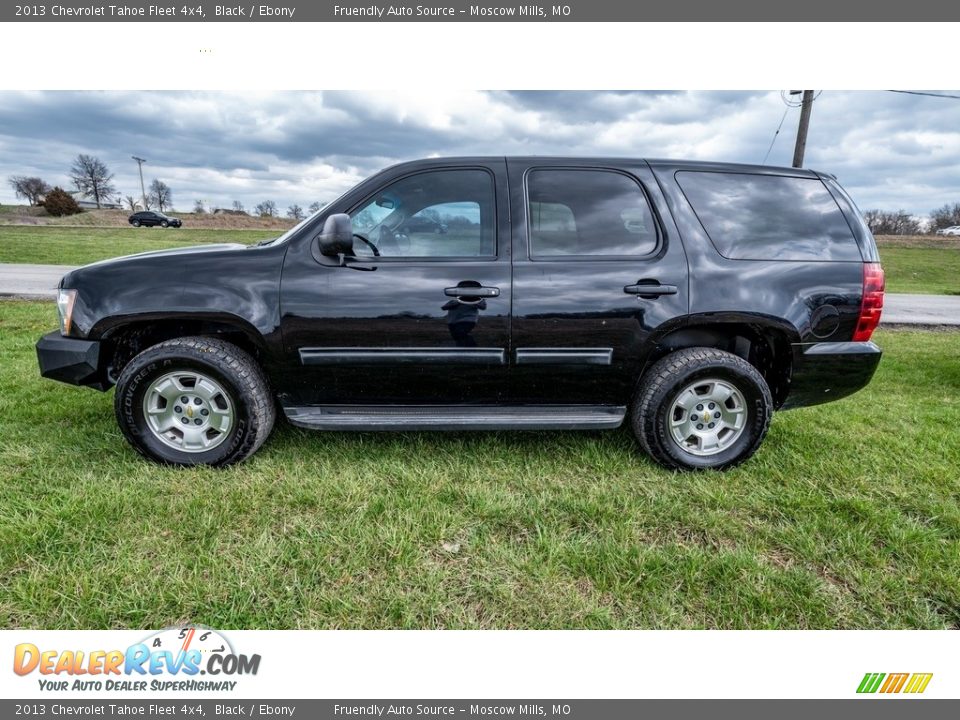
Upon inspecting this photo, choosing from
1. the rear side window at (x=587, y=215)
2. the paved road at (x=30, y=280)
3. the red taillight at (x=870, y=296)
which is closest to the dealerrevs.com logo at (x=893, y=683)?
the red taillight at (x=870, y=296)

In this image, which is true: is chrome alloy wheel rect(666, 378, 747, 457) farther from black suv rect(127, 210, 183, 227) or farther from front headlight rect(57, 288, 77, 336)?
black suv rect(127, 210, 183, 227)

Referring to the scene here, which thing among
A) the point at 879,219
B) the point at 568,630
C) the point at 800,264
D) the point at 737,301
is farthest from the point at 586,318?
the point at 879,219

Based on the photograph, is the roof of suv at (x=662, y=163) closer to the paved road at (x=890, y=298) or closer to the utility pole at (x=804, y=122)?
the paved road at (x=890, y=298)

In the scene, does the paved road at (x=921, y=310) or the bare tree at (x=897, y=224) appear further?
the bare tree at (x=897, y=224)

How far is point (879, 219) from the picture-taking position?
3234cm

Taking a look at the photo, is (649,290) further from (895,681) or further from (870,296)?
(895,681)

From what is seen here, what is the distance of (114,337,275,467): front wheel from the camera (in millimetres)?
2820

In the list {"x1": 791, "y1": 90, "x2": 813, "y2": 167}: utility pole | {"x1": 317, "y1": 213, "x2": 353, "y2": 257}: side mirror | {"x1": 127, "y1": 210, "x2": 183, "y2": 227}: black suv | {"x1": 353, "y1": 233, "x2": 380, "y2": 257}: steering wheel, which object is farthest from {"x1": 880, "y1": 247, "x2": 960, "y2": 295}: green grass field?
{"x1": 127, "y1": 210, "x2": 183, "y2": 227}: black suv

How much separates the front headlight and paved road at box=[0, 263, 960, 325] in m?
7.33

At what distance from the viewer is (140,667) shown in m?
1.77

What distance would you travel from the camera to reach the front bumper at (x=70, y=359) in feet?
9.43

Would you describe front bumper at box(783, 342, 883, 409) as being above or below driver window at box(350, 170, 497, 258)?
below

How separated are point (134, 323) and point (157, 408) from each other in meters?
0.53

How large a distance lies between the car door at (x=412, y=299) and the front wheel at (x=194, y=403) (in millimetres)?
286
